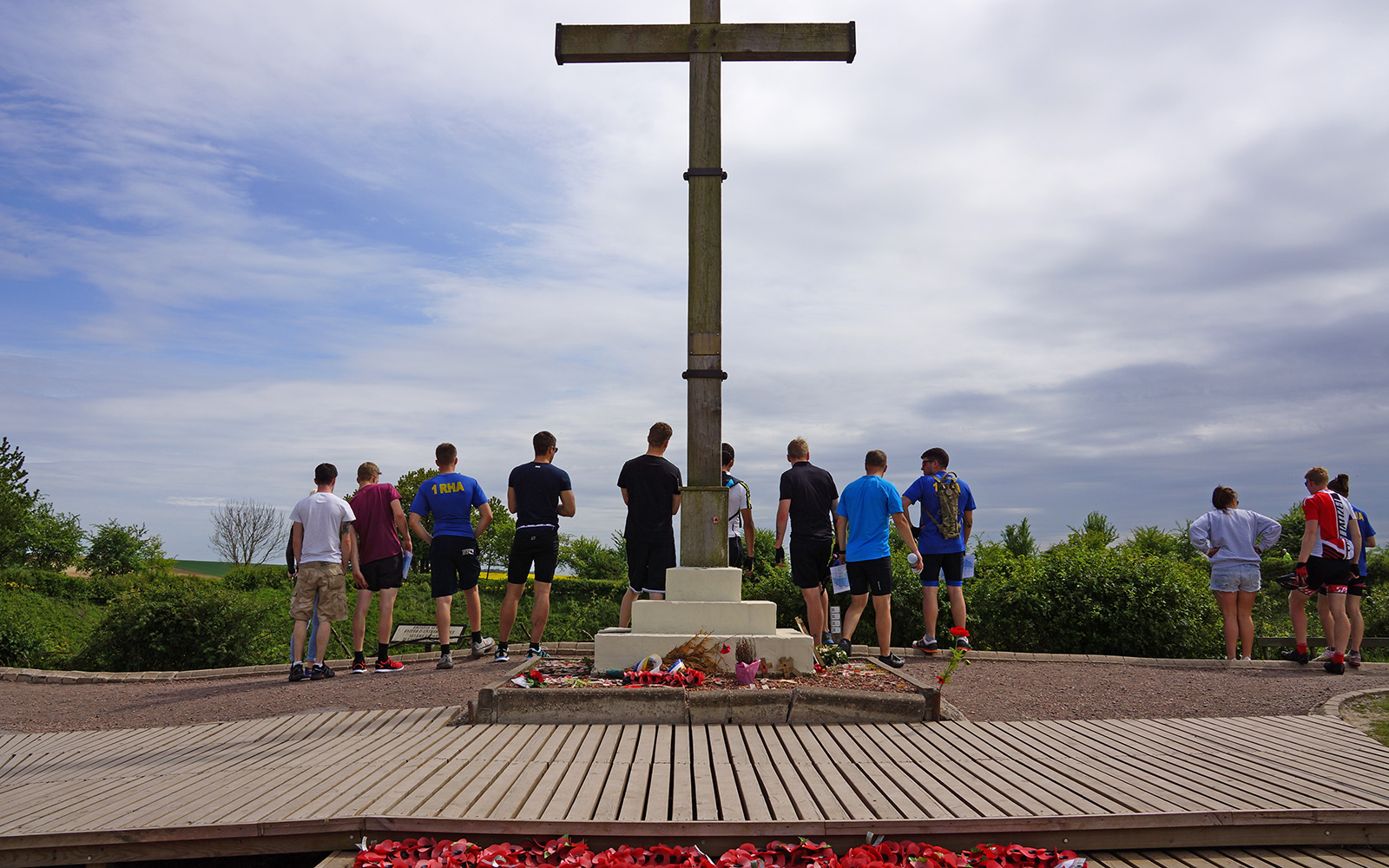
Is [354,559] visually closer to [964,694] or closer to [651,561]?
[651,561]

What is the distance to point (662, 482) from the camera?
7.50 m

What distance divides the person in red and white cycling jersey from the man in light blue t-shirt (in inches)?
143

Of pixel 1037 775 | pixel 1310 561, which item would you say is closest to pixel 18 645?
pixel 1037 775

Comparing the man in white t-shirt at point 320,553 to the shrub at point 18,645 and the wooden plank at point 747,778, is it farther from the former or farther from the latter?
the shrub at point 18,645

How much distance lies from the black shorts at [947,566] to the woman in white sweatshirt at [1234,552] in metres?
2.31

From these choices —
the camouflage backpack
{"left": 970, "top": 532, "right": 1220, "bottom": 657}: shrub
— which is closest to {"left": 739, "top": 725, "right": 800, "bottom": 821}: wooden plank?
the camouflage backpack

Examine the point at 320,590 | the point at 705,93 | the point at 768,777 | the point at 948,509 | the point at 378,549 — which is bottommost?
the point at 768,777

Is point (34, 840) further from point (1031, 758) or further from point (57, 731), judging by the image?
point (1031, 758)

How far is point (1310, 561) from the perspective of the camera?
8.07 m

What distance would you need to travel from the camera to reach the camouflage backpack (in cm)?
831

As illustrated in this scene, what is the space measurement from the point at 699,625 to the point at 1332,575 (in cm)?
589

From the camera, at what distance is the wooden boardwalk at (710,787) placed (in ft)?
11.4

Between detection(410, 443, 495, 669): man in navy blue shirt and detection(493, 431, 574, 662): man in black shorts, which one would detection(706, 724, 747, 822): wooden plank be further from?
detection(410, 443, 495, 669): man in navy blue shirt

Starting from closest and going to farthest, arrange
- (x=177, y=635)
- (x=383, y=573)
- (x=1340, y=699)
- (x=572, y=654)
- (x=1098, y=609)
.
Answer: (x=1340, y=699)
(x=383, y=573)
(x=572, y=654)
(x=1098, y=609)
(x=177, y=635)
